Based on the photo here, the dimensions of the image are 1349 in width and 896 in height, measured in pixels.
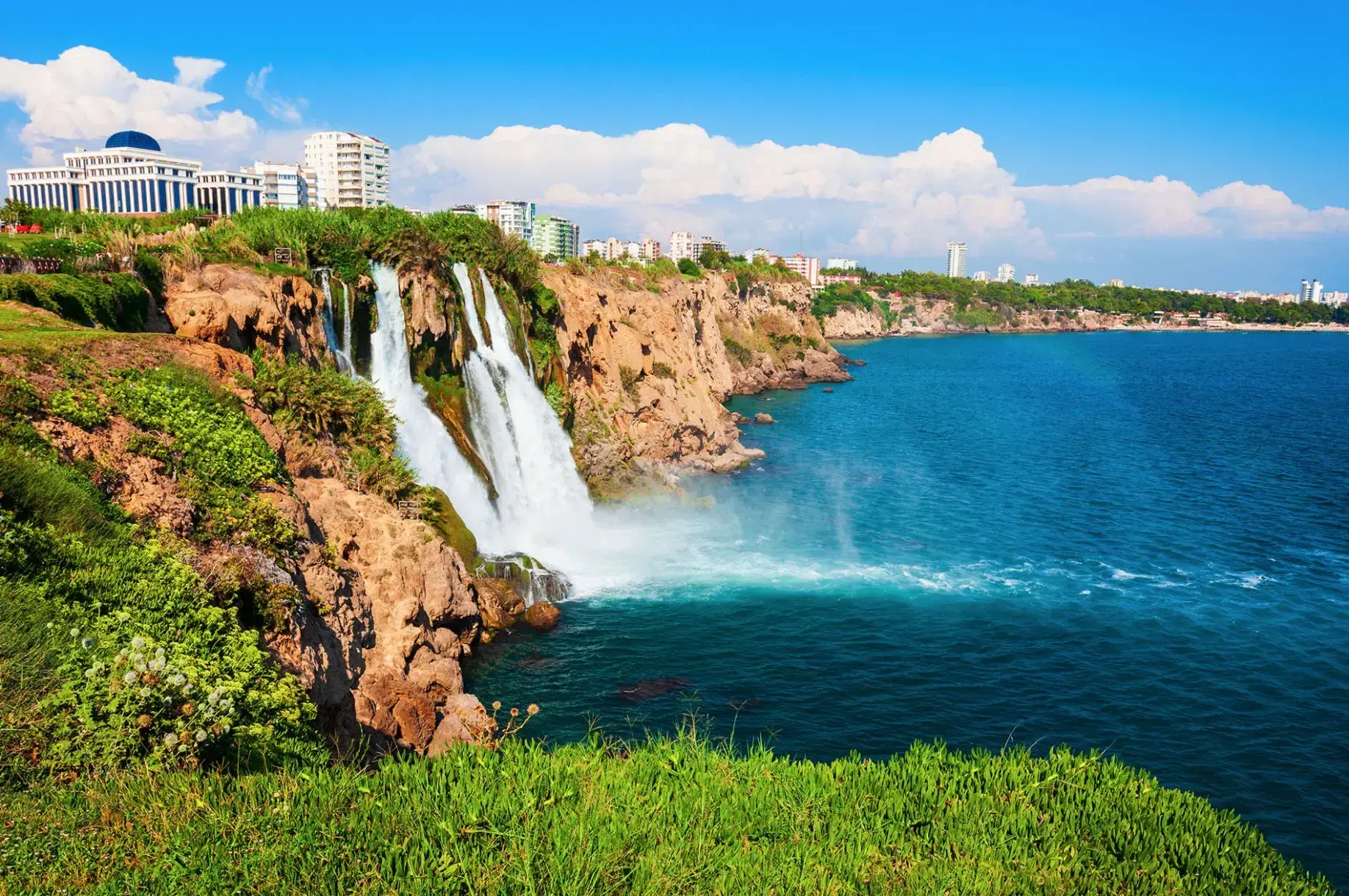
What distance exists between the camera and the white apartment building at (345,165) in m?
154

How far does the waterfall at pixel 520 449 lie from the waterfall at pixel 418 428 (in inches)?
64.6

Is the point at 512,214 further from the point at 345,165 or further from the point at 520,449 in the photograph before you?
the point at 520,449

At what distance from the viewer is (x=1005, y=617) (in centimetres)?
2722

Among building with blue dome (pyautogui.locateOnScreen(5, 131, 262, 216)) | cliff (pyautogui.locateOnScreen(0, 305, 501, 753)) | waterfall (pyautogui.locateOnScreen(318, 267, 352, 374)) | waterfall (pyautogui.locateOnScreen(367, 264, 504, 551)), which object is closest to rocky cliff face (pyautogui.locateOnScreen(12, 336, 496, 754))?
cliff (pyautogui.locateOnScreen(0, 305, 501, 753))

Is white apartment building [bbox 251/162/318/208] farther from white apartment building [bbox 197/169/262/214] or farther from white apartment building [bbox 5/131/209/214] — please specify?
white apartment building [bbox 5/131/209/214]

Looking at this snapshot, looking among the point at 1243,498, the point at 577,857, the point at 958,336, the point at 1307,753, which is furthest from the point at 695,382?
the point at 958,336

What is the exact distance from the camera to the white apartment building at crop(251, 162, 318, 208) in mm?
135250

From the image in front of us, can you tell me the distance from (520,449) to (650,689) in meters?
16.2

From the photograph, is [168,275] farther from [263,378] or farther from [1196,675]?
[1196,675]

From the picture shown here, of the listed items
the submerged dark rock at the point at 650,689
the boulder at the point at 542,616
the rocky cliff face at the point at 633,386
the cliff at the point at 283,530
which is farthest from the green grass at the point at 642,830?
the rocky cliff face at the point at 633,386

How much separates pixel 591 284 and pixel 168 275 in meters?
29.6

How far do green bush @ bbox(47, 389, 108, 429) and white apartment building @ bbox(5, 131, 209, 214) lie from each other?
11641 centimetres

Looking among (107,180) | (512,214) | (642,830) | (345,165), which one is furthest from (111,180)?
(642,830)

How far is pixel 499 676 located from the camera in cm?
2250
